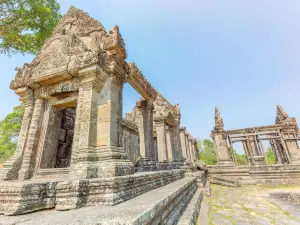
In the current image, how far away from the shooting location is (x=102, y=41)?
420 centimetres

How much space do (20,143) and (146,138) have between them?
3.93 meters

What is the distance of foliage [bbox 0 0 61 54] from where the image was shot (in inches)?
323

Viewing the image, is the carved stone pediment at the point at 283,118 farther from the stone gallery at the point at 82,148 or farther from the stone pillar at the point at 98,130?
the stone pillar at the point at 98,130

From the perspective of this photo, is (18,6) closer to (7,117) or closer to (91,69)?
(91,69)

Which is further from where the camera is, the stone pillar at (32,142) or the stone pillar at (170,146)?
the stone pillar at (170,146)

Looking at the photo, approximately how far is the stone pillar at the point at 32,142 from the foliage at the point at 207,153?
31.4 m

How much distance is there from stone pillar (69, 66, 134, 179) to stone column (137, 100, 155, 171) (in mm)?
2513

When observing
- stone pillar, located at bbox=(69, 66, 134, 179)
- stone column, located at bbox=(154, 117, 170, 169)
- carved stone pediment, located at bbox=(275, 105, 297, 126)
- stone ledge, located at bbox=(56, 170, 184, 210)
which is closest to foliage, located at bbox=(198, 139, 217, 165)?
carved stone pediment, located at bbox=(275, 105, 297, 126)

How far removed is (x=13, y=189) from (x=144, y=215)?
2061mm

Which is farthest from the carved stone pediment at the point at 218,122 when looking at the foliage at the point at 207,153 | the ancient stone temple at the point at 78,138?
the foliage at the point at 207,153

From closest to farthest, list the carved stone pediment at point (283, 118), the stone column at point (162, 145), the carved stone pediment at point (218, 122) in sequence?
the stone column at point (162, 145) < the carved stone pediment at point (218, 122) < the carved stone pediment at point (283, 118)

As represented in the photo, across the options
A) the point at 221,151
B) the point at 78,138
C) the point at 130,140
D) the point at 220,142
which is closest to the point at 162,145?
the point at 130,140

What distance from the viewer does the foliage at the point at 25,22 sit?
8195mm

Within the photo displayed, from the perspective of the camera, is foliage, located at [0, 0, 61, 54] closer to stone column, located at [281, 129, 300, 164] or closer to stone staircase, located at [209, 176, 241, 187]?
stone staircase, located at [209, 176, 241, 187]
